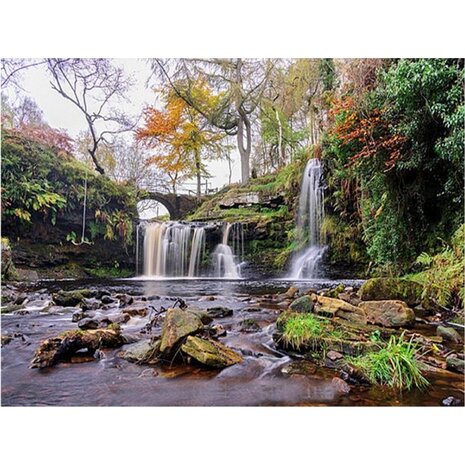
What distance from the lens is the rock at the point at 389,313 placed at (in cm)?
229

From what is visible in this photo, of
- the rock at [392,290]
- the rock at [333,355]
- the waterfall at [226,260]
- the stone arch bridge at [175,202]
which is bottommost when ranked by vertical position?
the rock at [333,355]

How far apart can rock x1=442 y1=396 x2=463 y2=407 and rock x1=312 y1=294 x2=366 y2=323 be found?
25.6 inches

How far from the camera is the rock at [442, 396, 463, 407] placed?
1.81 metres

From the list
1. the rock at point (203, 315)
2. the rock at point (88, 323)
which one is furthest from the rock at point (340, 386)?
the rock at point (88, 323)

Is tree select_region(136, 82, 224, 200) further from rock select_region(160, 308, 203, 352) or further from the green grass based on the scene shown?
the green grass

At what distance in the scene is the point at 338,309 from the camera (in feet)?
8.15

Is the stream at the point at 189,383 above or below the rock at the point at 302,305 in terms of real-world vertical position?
below

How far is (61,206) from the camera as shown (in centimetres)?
336

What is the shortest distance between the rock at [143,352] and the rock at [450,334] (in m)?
1.93

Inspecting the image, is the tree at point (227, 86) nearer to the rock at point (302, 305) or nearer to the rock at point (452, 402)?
the rock at point (302, 305)

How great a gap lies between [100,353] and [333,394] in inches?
60.0

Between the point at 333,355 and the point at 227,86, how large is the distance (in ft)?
7.62

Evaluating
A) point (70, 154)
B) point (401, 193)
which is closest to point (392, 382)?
point (401, 193)
